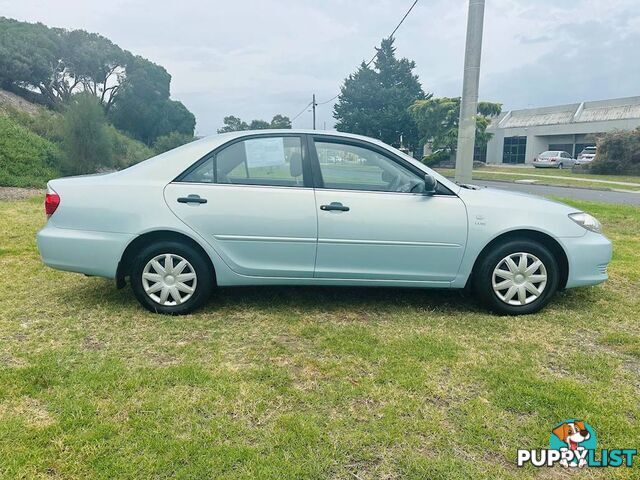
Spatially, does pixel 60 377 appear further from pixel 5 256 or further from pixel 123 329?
pixel 5 256

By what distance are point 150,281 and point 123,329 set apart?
0.44 meters

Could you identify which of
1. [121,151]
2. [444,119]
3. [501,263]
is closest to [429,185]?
[501,263]

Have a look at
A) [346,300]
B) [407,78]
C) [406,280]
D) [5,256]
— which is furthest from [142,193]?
[407,78]

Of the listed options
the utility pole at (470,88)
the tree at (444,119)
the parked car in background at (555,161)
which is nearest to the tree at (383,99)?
the tree at (444,119)

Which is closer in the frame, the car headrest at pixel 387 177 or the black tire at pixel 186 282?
the black tire at pixel 186 282

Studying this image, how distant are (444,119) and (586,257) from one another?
3626 centimetres

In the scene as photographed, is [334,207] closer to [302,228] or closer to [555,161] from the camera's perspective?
[302,228]

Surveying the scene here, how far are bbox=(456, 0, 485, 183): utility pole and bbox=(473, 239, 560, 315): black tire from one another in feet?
9.81

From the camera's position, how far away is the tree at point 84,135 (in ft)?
58.7

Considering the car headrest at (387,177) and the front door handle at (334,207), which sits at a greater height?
the car headrest at (387,177)

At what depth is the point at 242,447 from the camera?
221 centimetres

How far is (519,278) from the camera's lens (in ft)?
12.7


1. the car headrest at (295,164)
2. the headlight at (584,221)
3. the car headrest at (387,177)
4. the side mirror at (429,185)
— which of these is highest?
the car headrest at (295,164)

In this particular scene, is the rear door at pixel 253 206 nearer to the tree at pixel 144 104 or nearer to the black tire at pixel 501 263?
the black tire at pixel 501 263
